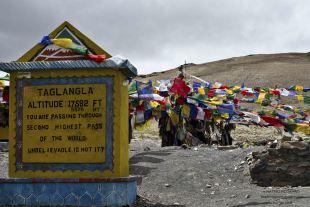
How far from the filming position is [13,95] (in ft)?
27.5

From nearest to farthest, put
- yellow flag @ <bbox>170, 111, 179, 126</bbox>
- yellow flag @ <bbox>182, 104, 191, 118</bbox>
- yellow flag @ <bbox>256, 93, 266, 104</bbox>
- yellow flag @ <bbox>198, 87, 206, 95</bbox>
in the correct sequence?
1. yellow flag @ <bbox>170, 111, 179, 126</bbox>
2. yellow flag @ <bbox>182, 104, 191, 118</bbox>
3. yellow flag @ <bbox>198, 87, 206, 95</bbox>
4. yellow flag @ <bbox>256, 93, 266, 104</bbox>

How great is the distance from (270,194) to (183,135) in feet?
24.9

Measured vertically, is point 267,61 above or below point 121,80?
above

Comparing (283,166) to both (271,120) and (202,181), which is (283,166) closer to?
(202,181)

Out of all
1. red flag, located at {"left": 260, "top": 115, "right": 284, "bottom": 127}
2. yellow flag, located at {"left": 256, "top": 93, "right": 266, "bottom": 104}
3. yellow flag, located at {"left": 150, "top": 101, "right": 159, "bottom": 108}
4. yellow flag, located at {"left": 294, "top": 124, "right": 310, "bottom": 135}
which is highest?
yellow flag, located at {"left": 256, "top": 93, "right": 266, "bottom": 104}

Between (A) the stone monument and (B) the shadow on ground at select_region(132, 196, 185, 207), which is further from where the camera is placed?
(B) the shadow on ground at select_region(132, 196, 185, 207)

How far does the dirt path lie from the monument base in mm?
935

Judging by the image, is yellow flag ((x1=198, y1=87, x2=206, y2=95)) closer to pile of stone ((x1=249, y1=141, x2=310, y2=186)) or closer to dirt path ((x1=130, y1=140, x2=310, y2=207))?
dirt path ((x1=130, y1=140, x2=310, y2=207))

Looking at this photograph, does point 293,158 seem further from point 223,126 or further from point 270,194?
point 223,126

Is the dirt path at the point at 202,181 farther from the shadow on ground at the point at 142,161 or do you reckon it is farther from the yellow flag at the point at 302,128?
the yellow flag at the point at 302,128

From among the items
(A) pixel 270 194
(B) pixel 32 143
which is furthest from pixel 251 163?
(B) pixel 32 143

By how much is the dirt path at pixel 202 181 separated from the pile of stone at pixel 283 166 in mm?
303

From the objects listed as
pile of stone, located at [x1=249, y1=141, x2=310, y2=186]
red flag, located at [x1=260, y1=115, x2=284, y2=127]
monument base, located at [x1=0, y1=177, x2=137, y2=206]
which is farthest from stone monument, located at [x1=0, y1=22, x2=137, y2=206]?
red flag, located at [x1=260, y1=115, x2=284, y2=127]

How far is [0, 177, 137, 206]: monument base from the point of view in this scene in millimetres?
7895
